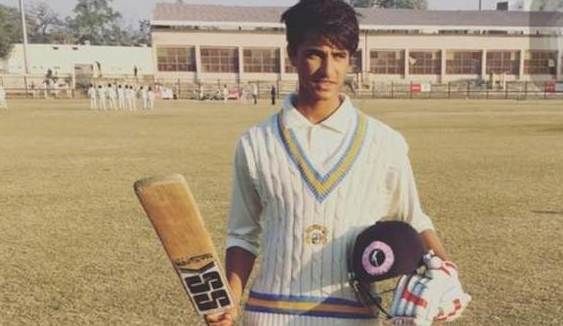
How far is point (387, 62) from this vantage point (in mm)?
58250

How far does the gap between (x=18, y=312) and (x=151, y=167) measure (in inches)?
307

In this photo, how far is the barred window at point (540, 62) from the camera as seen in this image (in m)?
58.2

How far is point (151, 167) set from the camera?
12.5 meters

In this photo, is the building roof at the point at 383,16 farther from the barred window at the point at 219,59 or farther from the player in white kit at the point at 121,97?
the player in white kit at the point at 121,97

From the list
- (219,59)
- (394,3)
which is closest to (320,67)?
(219,59)

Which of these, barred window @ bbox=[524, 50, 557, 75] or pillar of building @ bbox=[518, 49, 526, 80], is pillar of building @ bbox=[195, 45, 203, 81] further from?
barred window @ bbox=[524, 50, 557, 75]

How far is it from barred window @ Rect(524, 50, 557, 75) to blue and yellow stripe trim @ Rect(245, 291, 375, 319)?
62.8m

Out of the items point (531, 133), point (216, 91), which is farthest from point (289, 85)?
point (531, 133)

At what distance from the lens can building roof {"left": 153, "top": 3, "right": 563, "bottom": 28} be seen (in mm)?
56688

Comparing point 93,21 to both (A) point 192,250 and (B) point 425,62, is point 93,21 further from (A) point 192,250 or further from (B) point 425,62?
(A) point 192,250

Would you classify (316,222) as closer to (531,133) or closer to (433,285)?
(433,285)

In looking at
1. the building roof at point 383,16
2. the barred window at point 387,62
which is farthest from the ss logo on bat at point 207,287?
the barred window at point 387,62

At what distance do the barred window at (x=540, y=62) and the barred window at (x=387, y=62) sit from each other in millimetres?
13009

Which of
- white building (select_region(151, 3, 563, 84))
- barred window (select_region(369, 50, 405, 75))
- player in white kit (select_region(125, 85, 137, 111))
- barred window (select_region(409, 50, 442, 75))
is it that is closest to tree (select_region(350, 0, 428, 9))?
white building (select_region(151, 3, 563, 84))
